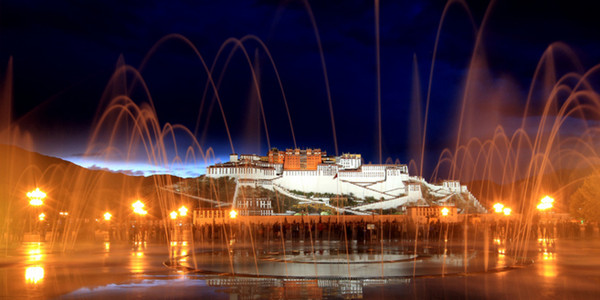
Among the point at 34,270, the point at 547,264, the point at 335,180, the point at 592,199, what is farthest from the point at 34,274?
the point at 335,180

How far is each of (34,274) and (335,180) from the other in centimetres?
14795

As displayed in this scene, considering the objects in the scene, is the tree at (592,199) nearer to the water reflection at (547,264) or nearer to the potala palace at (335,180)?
the water reflection at (547,264)

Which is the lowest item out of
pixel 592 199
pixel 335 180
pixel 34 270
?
pixel 34 270

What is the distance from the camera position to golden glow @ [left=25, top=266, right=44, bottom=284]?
14517mm

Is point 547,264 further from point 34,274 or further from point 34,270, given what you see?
point 34,270

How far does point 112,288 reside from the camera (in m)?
12.9

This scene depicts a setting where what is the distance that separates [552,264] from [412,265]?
5250 millimetres

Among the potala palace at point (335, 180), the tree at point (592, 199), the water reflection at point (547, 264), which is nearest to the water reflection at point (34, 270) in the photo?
the water reflection at point (547, 264)

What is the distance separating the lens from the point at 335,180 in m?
162

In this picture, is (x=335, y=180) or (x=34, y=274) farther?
(x=335, y=180)

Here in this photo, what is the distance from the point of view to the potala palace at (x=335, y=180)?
152m

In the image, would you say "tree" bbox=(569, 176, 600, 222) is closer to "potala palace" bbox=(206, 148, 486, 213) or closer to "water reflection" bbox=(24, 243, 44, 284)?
"water reflection" bbox=(24, 243, 44, 284)

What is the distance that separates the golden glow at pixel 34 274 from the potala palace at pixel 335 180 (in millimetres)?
128473

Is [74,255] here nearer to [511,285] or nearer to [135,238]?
[135,238]
